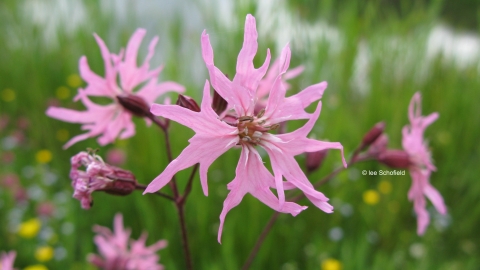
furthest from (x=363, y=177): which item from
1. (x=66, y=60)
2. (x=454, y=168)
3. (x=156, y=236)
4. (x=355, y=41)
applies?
(x=66, y=60)

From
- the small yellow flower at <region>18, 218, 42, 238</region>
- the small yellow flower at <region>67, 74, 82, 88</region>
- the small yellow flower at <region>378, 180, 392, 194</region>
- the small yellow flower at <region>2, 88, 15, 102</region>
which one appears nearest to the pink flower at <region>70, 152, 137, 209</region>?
the small yellow flower at <region>18, 218, 42, 238</region>

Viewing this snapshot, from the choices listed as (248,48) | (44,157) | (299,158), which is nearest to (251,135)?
(248,48)

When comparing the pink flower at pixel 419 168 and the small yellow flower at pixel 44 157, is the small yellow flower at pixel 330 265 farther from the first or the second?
the small yellow flower at pixel 44 157

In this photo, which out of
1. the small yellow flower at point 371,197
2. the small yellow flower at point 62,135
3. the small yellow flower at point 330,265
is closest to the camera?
the small yellow flower at point 330,265

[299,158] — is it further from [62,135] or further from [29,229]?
[62,135]

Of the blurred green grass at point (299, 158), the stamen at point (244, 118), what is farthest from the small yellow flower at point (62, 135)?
the stamen at point (244, 118)

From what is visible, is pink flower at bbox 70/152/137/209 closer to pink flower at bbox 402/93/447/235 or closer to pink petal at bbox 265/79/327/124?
pink petal at bbox 265/79/327/124
